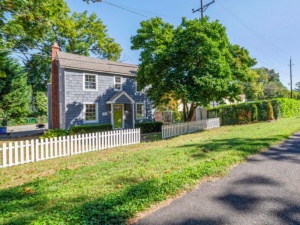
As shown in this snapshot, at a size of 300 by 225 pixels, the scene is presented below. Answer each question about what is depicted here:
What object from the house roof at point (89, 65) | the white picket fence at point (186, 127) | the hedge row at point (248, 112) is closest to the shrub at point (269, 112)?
the hedge row at point (248, 112)

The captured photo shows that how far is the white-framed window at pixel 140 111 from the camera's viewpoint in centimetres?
2069

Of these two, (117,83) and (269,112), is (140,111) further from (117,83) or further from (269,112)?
(269,112)

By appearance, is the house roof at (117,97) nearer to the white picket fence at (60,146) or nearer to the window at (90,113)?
the window at (90,113)

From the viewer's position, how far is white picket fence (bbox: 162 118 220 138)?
43.1ft

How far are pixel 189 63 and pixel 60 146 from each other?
30.6 ft

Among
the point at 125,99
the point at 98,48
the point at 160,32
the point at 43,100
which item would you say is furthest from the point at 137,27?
the point at 43,100

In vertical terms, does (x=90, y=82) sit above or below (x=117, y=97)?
above

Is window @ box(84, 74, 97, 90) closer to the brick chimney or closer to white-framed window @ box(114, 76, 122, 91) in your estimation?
white-framed window @ box(114, 76, 122, 91)

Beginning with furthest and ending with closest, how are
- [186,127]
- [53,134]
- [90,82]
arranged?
[90,82] < [186,127] < [53,134]

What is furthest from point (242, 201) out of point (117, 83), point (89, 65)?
point (117, 83)

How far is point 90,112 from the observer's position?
690 inches

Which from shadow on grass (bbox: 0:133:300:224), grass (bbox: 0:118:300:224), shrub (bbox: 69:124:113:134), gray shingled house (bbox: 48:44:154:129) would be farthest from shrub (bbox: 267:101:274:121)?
shadow on grass (bbox: 0:133:300:224)

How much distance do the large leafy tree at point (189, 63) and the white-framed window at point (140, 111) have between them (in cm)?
618

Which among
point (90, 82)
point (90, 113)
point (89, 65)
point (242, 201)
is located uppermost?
point (89, 65)
